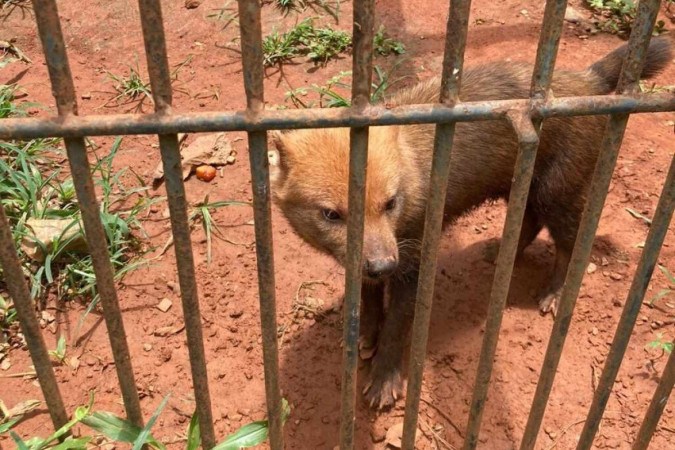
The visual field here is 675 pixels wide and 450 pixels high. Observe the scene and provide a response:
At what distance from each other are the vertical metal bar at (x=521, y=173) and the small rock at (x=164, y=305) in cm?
212

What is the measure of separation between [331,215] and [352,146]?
1.59m

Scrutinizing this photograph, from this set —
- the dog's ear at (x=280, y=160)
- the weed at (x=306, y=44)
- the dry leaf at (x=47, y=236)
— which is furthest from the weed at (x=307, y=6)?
the dry leaf at (x=47, y=236)

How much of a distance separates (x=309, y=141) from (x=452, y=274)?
1.45 meters

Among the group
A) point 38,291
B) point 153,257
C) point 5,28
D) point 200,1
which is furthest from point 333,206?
point 5,28

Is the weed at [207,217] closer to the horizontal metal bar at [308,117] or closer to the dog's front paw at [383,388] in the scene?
the dog's front paw at [383,388]

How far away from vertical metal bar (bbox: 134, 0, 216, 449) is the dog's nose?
41.3 inches

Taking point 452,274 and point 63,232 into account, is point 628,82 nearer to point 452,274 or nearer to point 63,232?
point 452,274

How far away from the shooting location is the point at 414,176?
3523mm

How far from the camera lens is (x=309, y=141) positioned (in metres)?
3.32

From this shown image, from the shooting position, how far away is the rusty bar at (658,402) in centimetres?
231

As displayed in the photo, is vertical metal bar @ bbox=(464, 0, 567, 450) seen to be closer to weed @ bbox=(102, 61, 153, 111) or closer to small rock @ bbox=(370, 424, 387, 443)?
small rock @ bbox=(370, 424, 387, 443)

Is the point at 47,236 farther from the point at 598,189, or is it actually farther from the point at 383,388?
the point at 598,189

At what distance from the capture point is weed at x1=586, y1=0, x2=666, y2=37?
5988mm

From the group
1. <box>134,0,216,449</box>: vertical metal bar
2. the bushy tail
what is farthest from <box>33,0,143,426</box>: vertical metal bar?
the bushy tail
